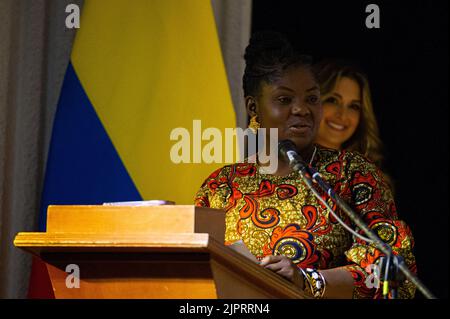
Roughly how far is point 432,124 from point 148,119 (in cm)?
132

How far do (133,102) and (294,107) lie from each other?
3.90 ft

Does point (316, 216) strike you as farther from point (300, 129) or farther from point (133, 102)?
point (133, 102)

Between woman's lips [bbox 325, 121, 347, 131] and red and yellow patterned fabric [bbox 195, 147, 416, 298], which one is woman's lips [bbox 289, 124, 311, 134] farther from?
woman's lips [bbox 325, 121, 347, 131]

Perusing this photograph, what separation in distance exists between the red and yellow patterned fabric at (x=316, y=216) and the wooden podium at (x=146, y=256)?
55 cm

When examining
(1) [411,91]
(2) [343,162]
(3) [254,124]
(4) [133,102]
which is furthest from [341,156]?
(4) [133,102]

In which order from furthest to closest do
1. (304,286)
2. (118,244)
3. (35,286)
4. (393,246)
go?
(35,286), (393,246), (304,286), (118,244)

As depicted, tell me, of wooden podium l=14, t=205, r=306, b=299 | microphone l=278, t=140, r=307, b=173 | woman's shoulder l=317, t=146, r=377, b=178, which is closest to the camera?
wooden podium l=14, t=205, r=306, b=299

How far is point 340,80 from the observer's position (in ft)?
12.6

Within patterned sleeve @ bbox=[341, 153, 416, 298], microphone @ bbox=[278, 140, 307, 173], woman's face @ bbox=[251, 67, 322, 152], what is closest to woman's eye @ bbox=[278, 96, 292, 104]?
woman's face @ bbox=[251, 67, 322, 152]

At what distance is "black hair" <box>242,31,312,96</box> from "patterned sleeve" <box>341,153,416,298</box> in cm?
42

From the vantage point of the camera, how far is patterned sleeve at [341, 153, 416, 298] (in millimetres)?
2453

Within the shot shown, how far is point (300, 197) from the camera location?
2707 millimetres

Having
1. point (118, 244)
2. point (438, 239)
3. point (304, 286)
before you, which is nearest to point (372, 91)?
point (438, 239)

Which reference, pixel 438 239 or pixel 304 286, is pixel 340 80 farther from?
pixel 304 286
